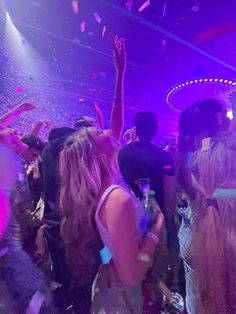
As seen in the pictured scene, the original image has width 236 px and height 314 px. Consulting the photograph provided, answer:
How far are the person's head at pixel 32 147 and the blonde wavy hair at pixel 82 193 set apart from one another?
123cm

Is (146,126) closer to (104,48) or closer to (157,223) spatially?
(157,223)

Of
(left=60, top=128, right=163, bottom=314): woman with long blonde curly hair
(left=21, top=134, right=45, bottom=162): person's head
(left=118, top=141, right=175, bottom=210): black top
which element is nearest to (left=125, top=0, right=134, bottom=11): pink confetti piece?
(left=21, top=134, right=45, bottom=162): person's head

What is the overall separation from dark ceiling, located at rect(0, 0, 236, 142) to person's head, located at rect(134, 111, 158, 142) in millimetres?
1320

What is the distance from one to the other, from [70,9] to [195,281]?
3.69 meters

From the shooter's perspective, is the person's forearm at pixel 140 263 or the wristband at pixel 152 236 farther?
the wristband at pixel 152 236

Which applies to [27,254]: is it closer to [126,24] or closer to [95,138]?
[95,138]

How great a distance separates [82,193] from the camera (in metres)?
1.16

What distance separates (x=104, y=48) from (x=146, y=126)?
3.13 meters

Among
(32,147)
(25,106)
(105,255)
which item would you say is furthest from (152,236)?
(25,106)

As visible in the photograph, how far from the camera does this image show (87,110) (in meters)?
7.99

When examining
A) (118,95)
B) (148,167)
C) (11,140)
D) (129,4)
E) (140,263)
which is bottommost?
(140,263)

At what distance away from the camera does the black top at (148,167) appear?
1958mm

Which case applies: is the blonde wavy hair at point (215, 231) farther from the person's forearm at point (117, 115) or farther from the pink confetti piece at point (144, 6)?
the pink confetti piece at point (144, 6)

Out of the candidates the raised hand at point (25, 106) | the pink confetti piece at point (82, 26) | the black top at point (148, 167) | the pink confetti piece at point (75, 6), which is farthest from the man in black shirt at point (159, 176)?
the pink confetti piece at point (82, 26)
